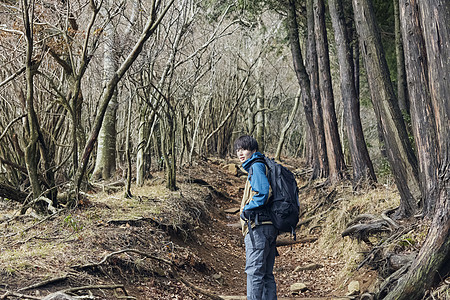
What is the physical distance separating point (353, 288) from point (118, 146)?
45.9 feet

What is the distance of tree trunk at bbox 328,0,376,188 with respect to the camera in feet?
35.4

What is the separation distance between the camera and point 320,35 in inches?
521

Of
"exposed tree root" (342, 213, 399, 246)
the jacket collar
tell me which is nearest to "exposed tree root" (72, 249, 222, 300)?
the jacket collar

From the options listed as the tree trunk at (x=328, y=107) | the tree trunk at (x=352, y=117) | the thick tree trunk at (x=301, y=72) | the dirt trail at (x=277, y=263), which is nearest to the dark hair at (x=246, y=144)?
the dirt trail at (x=277, y=263)

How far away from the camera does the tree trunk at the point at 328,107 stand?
41.4 ft

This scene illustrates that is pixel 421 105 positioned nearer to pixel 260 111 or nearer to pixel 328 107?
pixel 328 107

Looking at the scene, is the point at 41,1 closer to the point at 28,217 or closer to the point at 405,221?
the point at 28,217

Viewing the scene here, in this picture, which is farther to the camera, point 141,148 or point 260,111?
point 260,111

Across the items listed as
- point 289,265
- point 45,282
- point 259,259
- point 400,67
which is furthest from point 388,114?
point 45,282

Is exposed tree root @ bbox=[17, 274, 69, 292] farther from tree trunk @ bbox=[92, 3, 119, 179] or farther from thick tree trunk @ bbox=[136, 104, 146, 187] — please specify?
tree trunk @ bbox=[92, 3, 119, 179]

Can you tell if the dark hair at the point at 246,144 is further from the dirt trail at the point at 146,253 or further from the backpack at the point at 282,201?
the dirt trail at the point at 146,253

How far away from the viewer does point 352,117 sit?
36.0 feet

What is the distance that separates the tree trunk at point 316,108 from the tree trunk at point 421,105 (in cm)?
735

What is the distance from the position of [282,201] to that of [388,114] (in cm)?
343
